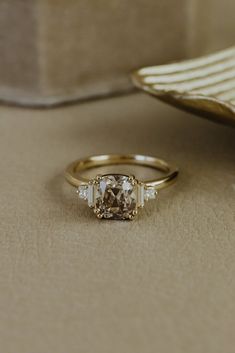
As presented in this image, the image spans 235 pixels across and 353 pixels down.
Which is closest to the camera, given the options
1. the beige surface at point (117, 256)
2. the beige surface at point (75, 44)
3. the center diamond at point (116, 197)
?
the beige surface at point (117, 256)

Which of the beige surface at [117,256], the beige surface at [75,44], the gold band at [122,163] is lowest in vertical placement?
the beige surface at [117,256]

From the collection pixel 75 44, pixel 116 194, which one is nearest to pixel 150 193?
pixel 116 194

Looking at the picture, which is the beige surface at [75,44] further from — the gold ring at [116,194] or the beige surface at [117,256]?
the gold ring at [116,194]

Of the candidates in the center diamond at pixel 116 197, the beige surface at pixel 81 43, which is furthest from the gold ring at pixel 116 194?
the beige surface at pixel 81 43

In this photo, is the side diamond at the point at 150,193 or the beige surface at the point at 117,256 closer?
the beige surface at the point at 117,256

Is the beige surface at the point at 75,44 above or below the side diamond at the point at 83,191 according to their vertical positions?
above

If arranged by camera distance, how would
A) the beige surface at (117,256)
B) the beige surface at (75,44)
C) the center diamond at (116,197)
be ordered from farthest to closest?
1. the beige surface at (75,44)
2. the center diamond at (116,197)
3. the beige surface at (117,256)

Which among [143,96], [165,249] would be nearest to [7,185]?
[165,249]
